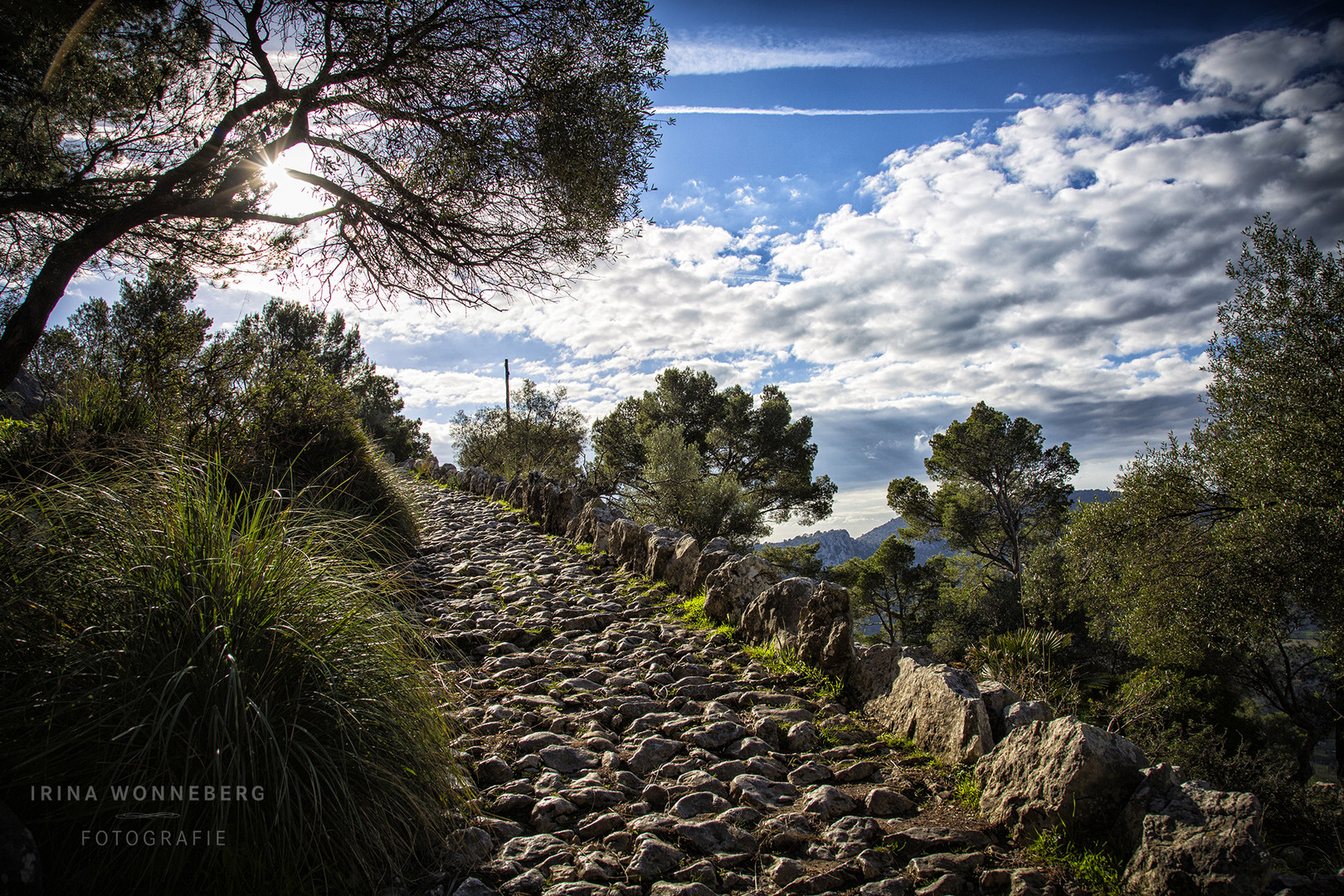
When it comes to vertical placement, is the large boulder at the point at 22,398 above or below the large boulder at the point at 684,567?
above

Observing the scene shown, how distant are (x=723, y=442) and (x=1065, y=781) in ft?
102

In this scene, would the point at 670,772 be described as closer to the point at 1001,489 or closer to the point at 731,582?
the point at 731,582

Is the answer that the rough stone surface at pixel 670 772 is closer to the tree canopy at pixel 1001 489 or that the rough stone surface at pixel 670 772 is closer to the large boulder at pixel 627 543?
the large boulder at pixel 627 543

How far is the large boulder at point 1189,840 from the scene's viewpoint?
7.27ft

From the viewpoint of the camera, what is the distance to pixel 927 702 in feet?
13.1

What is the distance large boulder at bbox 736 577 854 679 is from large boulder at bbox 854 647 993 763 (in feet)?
0.79

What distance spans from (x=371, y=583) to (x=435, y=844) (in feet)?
6.23

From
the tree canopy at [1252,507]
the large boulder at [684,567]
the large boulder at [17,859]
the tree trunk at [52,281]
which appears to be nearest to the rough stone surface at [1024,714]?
the large boulder at [684,567]

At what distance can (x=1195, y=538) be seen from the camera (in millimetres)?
14094

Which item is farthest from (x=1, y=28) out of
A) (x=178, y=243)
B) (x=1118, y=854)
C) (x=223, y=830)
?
(x=1118, y=854)

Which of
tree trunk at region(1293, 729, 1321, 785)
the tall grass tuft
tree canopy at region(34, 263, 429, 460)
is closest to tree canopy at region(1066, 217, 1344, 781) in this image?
tree trunk at region(1293, 729, 1321, 785)

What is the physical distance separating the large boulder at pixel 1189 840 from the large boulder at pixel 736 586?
12.2 ft

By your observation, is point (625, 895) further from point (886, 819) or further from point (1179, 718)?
point (1179, 718)

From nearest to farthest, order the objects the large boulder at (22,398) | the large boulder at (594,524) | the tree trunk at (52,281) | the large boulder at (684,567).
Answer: the tree trunk at (52,281), the large boulder at (22,398), the large boulder at (684,567), the large boulder at (594,524)
